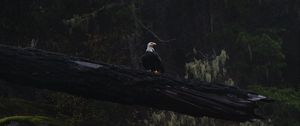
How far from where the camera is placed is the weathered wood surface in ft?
24.3

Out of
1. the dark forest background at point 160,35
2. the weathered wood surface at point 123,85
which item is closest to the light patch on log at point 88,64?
the weathered wood surface at point 123,85

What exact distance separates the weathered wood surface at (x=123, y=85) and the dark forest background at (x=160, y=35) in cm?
741

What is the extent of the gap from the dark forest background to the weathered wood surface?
24.3 ft

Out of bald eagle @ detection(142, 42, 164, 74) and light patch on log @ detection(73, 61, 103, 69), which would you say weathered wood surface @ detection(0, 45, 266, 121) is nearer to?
light patch on log @ detection(73, 61, 103, 69)

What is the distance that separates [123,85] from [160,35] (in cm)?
1483

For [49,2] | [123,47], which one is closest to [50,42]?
[49,2]

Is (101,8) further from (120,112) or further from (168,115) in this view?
(168,115)

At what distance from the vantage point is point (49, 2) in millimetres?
18594

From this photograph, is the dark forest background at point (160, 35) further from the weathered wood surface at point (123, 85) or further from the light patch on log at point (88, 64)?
the light patch on log at point (88, 64)

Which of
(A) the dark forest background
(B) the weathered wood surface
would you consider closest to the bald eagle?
(B) the weathered wood surface

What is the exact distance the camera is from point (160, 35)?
890 inches

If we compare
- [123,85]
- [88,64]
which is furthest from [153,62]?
[123,85]

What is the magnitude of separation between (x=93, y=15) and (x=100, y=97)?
10441 mm

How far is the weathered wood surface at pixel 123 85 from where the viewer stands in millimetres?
7418
